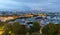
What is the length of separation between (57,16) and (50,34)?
2.37 m

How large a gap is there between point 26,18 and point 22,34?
3.14 metres

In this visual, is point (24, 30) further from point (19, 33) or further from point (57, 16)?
point (57, 16)

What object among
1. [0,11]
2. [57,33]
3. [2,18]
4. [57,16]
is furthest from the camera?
[2,18]

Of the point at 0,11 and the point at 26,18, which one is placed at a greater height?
the point at 0,11

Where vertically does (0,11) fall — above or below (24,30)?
above

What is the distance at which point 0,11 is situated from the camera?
602cm

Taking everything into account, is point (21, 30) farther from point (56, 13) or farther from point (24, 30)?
point (56, 13)

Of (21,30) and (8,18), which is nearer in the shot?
(21,30)

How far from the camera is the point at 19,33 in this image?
14.4 ft

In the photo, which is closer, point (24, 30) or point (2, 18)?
point (24, 30)

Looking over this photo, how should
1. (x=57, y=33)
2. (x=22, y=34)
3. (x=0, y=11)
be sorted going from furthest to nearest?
(x=0, y=11)
(x=22, y=34)
(x=57, y=33)

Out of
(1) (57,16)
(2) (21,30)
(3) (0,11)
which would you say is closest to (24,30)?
(2) (21,30)

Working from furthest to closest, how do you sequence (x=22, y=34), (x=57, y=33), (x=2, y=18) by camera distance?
(x=2, y=18) < (x=22, y=34) < (x=57, y=33)

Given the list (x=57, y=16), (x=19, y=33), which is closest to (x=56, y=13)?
(x=57, y=16)
